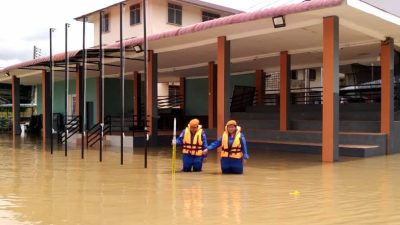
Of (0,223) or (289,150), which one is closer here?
(0,223)

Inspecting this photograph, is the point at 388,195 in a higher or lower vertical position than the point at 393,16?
lower

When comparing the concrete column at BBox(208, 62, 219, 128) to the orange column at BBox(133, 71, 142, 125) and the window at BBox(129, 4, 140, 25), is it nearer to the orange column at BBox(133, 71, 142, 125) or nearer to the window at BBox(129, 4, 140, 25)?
the orange column at BBox(133, 71, 142, 125)

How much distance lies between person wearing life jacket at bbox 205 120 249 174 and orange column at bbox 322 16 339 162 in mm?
3404

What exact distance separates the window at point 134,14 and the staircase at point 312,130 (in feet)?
42.5

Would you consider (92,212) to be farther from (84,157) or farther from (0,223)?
(84,157)

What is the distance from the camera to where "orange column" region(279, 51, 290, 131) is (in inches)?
706

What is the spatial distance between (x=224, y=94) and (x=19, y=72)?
1700 cm

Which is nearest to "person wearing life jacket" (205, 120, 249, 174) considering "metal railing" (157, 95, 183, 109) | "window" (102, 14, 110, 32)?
"metal railing" (157, 95, 183, 109)

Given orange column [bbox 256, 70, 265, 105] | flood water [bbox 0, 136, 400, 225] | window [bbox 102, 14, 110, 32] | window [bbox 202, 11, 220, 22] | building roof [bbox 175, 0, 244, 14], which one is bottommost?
flood water [bbox 0, 136, 400, 225]

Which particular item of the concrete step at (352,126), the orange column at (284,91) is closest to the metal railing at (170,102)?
the orange column at (284,91)

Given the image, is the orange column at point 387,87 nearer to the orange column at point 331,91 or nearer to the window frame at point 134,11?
the orange column at point 331,91

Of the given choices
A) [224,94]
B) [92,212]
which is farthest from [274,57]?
[92,212]

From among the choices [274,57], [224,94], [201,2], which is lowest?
[224,94]

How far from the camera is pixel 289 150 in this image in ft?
51.2
